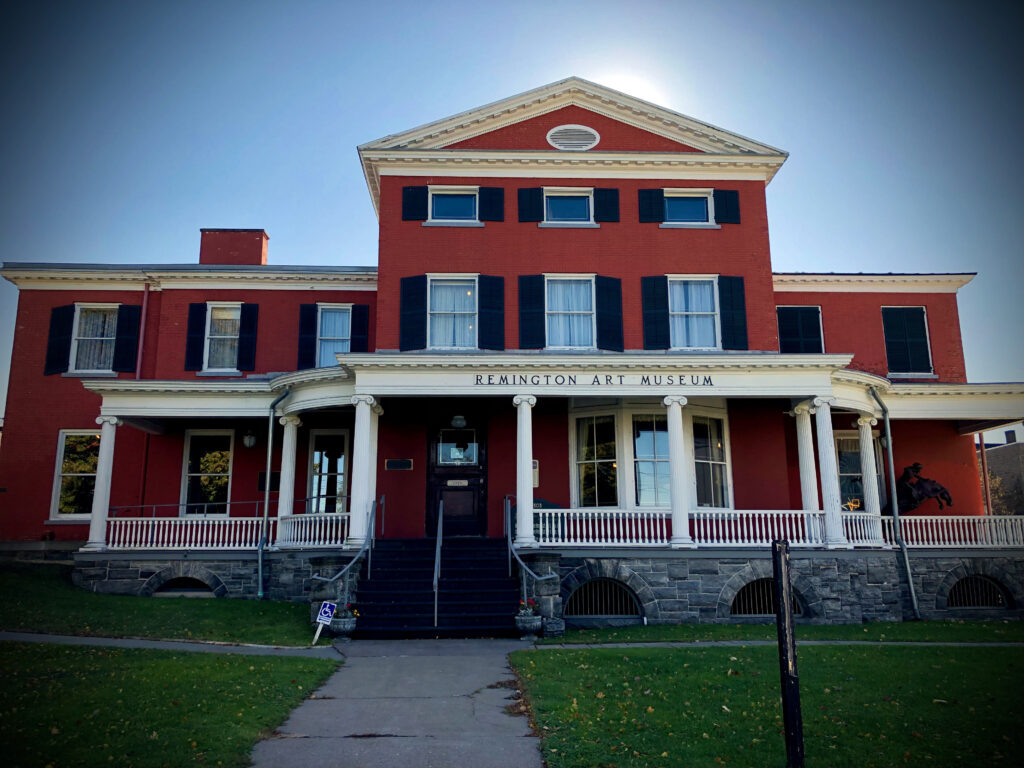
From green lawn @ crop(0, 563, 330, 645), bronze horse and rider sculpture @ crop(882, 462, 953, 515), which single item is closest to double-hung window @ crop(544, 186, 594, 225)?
bronze horse and rider sculpture @ crop(882, 462, 953, 515)

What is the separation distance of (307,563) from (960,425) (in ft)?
54.4

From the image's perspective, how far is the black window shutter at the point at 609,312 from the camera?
58.7 feet

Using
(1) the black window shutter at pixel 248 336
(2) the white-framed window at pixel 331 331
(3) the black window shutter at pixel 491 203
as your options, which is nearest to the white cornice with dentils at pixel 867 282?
(3) the black window shutter at pixel 491 203

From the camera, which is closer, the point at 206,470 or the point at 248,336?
the point at 206,470

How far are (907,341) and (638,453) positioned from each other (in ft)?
30.2

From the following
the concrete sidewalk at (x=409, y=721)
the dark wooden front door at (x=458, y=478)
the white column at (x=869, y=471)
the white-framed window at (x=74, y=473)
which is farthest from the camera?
the white-framed window at (x=74, y=473)

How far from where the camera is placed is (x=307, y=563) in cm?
1673

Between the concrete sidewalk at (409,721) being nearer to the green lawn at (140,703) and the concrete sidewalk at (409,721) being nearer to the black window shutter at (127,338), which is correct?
the green lawn at (140,703)

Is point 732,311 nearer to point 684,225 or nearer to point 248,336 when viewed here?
point 684,225

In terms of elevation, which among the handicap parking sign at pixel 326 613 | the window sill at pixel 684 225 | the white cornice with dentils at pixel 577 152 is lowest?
the handicap parking sign at pixel 326 613

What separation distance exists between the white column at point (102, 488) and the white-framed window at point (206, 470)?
2244 millimetres

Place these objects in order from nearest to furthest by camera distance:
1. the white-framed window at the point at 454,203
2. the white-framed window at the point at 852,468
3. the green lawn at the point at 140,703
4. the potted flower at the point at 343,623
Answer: the green lawn at the point at 140,703 < the potted flower at the point at 343,623 < the white-framed window at the point at 454,203 < the white-framed window at the point at 852,468

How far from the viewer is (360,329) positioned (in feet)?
68.5

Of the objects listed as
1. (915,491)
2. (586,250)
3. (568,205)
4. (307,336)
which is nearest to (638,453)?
(586,250)
